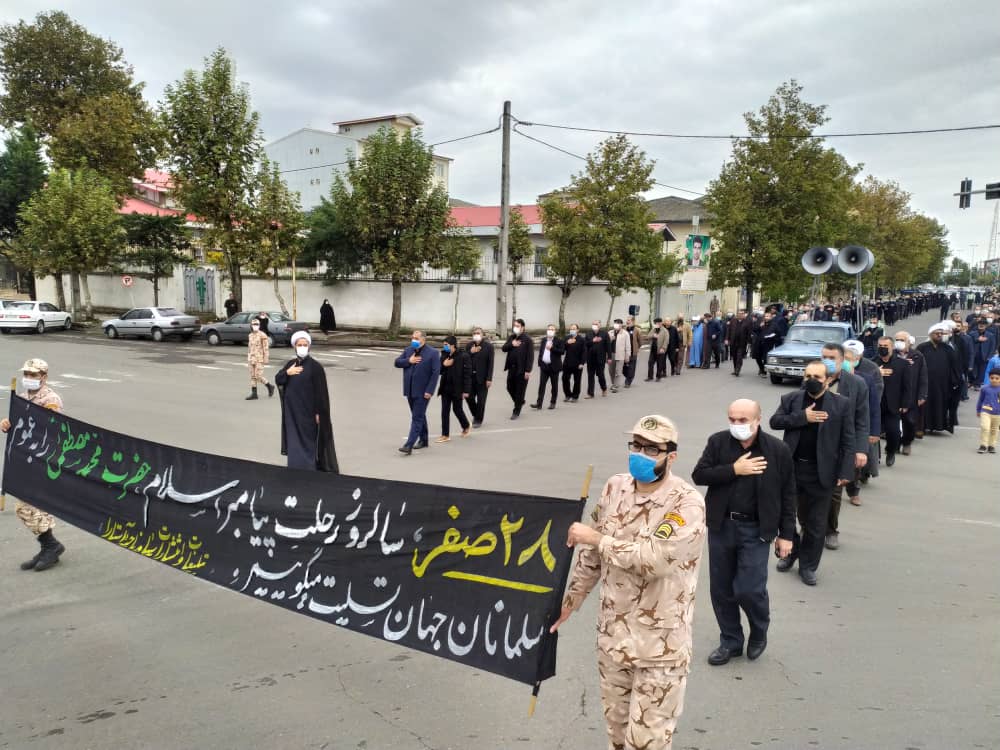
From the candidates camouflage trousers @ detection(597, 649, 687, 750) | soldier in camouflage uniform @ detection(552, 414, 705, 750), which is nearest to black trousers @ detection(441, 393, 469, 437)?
soldier in camouflage uniform @ detection(552, 414, 705, 750)

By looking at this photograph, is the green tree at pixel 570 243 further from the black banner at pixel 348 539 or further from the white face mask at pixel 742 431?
the white face mask at pixel 742 431

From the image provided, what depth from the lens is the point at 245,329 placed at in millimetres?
28391

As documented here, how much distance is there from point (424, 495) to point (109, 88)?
52930mm

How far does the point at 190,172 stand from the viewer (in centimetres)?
2988

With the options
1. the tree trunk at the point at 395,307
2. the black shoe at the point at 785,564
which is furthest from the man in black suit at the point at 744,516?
the tree trunk at the point at 395,307

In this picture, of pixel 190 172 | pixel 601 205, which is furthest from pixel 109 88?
pixel 601 205

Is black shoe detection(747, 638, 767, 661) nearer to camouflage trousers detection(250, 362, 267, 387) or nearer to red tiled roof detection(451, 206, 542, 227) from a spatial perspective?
camouflage trousers detection(250, 362, 267, 387)

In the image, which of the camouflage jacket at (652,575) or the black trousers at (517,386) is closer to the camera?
the camouflage jacket at (652,575)

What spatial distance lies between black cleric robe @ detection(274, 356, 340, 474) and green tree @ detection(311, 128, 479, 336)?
22196mm

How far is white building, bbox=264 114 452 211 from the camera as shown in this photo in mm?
53250

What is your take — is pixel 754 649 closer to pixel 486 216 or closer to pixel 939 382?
pixel 939 382

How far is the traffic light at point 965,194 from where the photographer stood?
23.6m

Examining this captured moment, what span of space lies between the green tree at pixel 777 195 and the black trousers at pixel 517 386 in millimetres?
22389

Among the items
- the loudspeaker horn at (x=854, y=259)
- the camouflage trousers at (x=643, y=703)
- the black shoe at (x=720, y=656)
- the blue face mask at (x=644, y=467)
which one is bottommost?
the black shoe at (x=720, y=656)
